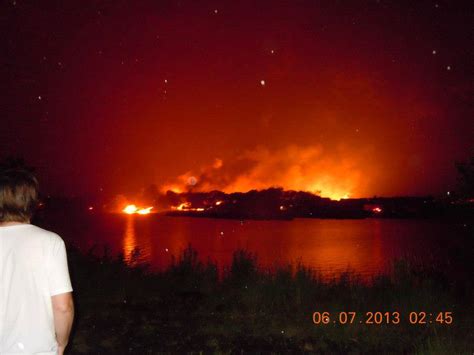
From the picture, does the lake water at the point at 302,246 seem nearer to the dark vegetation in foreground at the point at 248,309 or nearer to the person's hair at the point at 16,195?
the dark vegetation in foreground at the point at 248,309

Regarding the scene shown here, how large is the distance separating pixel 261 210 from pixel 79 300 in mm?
111142

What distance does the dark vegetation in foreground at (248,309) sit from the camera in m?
6.73

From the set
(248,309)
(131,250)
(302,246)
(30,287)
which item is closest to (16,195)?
(30,287)

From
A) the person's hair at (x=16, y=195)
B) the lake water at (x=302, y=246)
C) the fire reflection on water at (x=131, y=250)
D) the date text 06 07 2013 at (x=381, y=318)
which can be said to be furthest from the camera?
the lake water at (x=302, y=246)

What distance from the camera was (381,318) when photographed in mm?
7980

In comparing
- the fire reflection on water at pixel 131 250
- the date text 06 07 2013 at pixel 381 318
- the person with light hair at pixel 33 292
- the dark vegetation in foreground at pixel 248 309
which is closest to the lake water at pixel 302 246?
the fire reflection on water at pixel 131 250

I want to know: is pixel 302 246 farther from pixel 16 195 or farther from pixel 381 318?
pixel 16 195

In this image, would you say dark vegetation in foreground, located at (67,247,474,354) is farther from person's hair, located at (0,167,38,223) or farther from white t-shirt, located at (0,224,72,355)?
person's hair, located at (0,167,38,223)

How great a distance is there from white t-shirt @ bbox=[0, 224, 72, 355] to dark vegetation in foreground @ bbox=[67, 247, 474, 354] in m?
3.89

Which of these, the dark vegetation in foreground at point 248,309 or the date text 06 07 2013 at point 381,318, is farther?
the date text 06 07 2013 at point 381,318

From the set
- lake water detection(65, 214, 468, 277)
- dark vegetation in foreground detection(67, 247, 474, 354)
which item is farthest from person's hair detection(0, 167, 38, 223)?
lake water detection(65, 214, 468, 277)

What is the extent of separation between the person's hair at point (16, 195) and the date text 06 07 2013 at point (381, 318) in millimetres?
6085

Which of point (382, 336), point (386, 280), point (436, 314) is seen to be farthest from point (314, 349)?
point (386, 280)

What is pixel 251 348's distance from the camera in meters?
6.59
